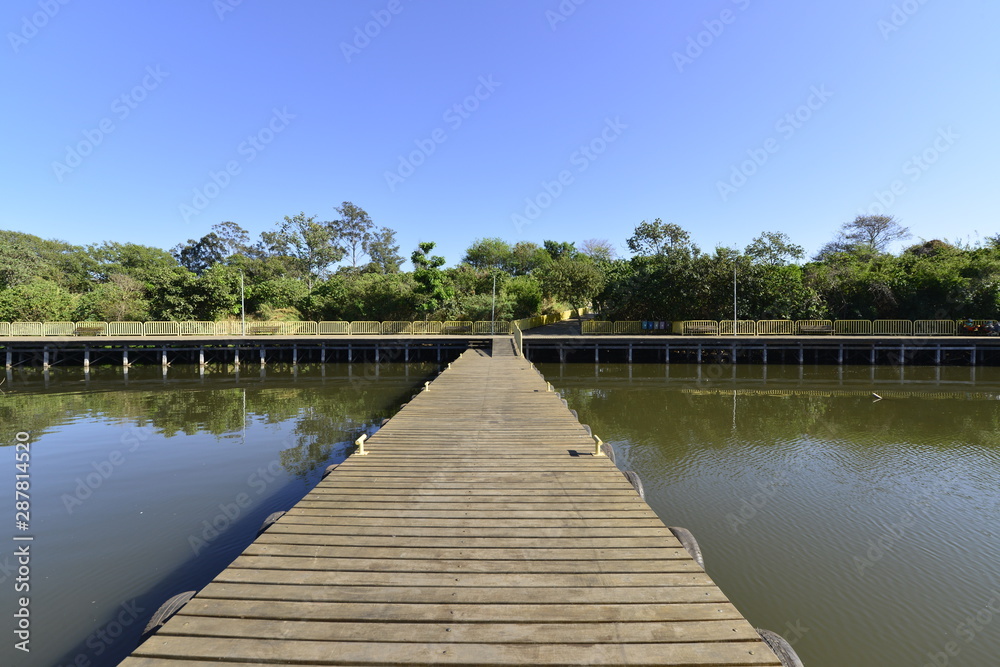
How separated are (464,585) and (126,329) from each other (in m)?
32.9

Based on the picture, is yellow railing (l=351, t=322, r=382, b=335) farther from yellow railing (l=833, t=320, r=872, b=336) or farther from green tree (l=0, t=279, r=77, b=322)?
yellow railing (l=833, t=320, r=872, b=336)

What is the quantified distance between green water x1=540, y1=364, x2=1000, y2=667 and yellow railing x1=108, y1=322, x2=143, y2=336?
26729 millimetres

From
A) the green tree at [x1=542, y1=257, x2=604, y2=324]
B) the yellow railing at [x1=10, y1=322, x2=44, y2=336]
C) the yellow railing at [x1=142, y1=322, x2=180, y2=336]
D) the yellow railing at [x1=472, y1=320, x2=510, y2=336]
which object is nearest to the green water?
the yellow railing at [x1=472, y1=320, x2=510, y2=336]

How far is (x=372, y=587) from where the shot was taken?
139 inches

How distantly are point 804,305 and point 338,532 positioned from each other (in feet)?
A: 113

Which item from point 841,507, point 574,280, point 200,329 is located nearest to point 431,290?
point 574,280

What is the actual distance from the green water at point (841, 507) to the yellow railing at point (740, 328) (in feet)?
36.5

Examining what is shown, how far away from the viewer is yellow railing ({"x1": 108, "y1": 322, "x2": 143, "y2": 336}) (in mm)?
27641

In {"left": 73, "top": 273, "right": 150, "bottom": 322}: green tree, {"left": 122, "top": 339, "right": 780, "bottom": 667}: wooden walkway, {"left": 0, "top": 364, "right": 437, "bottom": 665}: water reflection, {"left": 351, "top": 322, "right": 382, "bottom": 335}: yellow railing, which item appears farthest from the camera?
{"left": 73, "top": 273, "right": 150, "bottom": 322}: green tree

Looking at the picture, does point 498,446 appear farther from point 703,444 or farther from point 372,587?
point 703,444

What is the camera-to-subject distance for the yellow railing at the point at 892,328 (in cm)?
2789

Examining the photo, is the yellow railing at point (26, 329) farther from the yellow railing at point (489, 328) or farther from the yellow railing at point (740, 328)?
the yellow railing at point (740, 328)

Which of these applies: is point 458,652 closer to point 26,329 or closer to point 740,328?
point 740,328

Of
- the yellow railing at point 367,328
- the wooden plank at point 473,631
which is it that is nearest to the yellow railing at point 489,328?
the yellow railing at point 367,328
